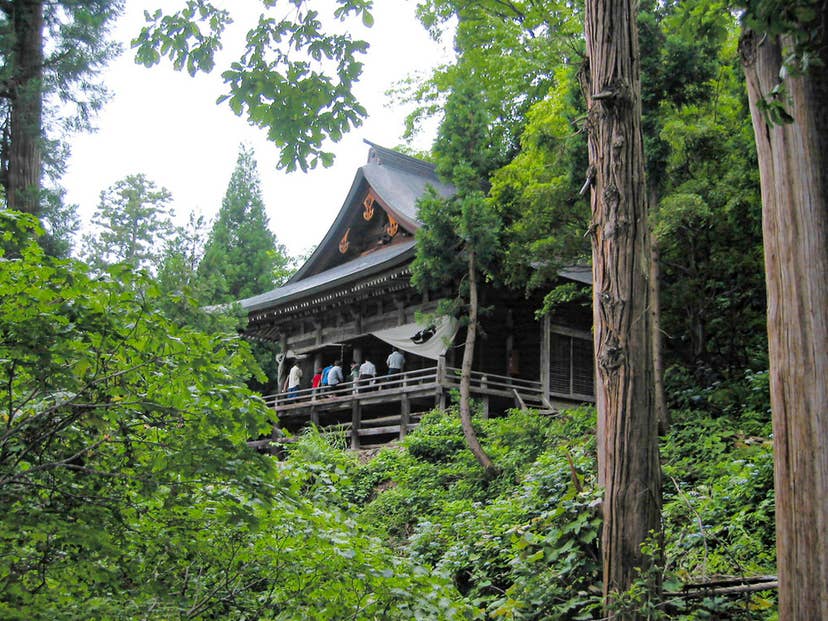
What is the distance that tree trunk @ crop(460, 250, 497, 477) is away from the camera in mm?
11859

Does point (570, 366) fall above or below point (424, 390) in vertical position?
above

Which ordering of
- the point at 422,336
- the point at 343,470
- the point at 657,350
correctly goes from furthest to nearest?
the point at 422,336
the point at 657,350
the point at 343,470

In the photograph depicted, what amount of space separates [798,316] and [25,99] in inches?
447

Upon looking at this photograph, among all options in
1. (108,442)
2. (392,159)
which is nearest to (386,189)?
(392,159)

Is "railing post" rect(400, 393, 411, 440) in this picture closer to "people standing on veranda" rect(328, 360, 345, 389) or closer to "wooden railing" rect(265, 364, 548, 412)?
"wooden railing" rect(265, 364, 548, 412)

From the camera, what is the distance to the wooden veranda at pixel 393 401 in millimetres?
15391

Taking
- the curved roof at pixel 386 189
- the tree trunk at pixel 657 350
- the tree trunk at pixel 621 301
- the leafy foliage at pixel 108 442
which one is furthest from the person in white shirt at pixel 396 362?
the leafy foliage at pixel 108 442

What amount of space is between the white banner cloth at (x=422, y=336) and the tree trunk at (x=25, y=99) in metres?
7.56

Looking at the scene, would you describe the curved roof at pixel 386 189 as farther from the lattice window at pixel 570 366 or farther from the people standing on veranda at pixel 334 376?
the lattice window at pixel 570 366

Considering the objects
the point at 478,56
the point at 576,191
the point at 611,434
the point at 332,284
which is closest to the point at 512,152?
the point at 478,56

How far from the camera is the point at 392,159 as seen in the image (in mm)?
23109

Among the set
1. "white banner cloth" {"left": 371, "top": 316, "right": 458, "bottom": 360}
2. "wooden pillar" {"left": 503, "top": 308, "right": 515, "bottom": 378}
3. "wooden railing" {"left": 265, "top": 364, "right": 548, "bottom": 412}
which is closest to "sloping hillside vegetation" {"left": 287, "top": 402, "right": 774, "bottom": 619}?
"wooden railing" {"left": 265, "top": 364, "right": 548, "bottom": 412}

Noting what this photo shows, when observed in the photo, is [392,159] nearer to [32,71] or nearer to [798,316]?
[32,71]

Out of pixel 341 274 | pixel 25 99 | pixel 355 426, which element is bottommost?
pixel 355 426
